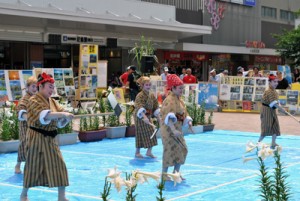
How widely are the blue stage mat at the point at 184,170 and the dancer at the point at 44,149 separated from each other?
88cm

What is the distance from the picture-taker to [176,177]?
10.3 feet

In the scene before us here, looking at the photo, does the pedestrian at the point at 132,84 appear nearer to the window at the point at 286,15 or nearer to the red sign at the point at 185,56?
→ the red sign at the point at 185,56

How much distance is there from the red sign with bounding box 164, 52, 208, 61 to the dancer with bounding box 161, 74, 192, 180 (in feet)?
85.5

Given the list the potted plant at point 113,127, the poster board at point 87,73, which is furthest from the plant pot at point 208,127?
the poster board at point 87,73

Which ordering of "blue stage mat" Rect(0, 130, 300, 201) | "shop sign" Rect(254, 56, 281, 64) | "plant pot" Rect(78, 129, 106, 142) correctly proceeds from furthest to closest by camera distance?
"shop sign" Rect(254, 56, 281, 64)
"plant pot" Rect(78, 129, 106, 142)
"blue stage mat" Rect(0, 130, 300, 201)

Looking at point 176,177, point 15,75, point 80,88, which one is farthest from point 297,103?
point 176,177

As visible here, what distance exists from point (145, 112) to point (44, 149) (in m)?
3.87

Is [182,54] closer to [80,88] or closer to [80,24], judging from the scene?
[80,24]

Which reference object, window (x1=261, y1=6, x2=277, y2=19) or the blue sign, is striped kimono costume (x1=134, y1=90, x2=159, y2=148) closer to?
the blue sign

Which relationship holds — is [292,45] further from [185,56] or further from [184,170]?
[184,170]

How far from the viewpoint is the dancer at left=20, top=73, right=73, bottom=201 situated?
6.25 meters

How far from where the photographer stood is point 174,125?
313 inches

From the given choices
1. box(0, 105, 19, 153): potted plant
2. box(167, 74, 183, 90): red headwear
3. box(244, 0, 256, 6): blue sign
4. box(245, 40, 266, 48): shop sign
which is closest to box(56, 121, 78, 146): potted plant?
box(0, 105, 19, 153): potted plant

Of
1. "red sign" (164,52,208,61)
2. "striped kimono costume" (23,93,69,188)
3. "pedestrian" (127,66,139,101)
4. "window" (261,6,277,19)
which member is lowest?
"striped kimono costume" (23,93,69,188)
